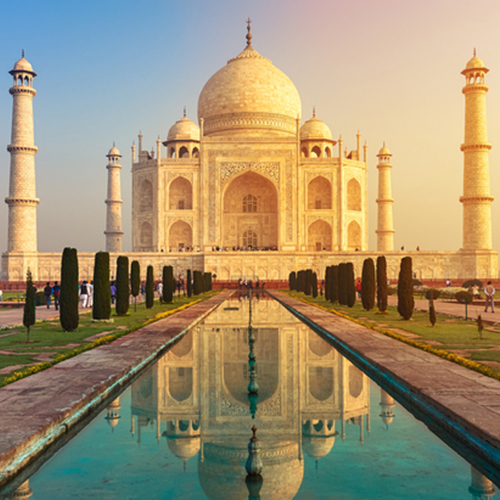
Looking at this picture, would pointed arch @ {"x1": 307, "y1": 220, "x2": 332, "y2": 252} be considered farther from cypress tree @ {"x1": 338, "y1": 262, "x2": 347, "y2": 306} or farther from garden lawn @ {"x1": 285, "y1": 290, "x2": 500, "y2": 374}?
garden lawn @ {"x1": 285, "y1": 290, "x2": 500, "y2": 374}

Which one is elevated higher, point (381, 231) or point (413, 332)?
point (381, 231)

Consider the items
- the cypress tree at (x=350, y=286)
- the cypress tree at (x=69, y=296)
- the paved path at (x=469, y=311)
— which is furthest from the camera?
the cypress tree at (x=350, y=286)

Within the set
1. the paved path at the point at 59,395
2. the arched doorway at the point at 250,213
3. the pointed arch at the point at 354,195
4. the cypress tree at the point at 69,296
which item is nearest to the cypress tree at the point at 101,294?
the cypress tree at the point at 69,296

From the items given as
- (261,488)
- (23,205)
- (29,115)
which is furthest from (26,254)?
(261,488)

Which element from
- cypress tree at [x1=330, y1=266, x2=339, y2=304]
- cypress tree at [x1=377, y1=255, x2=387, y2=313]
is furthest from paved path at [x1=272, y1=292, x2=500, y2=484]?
cypress tree at [x1=330, y1=266, x2=339, y2=304]

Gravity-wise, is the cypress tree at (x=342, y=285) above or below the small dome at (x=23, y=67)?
below

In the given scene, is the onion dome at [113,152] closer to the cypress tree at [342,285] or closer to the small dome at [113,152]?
the small dome at [113,152]

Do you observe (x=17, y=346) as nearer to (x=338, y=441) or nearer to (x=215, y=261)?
(x=338, y=441)
